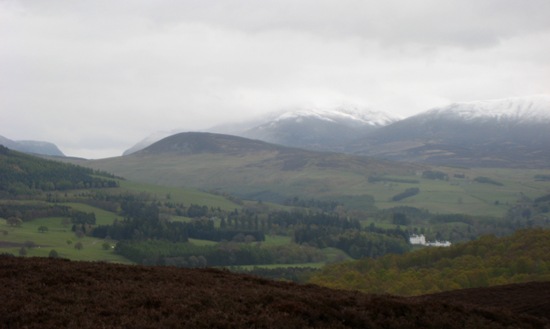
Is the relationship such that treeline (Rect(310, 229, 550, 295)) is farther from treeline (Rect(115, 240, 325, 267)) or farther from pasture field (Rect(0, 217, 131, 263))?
pasture field (Rect(0, 217, 131, 263))

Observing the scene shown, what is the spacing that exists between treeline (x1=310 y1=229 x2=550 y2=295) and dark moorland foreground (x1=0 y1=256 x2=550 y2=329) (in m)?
51.1

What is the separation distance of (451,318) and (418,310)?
1.50 m

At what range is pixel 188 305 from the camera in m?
26.1

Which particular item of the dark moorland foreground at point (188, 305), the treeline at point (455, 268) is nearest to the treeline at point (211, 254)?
the treeline at point (455, 268)

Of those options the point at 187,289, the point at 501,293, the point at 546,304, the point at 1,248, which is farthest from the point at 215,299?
the point at 1,248

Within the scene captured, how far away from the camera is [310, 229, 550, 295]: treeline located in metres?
85.9

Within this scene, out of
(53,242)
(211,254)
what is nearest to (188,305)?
(53,242)

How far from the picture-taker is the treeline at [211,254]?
155625mm

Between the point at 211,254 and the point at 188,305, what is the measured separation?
466 ft

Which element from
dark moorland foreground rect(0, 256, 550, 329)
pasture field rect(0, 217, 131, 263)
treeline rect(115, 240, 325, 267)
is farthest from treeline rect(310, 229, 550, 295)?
pasture field rect(0, 217, 131, 263)

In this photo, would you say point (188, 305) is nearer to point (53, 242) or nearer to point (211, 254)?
point (53, 242)

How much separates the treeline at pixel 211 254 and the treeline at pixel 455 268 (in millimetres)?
48166

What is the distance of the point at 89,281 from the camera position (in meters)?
30.5

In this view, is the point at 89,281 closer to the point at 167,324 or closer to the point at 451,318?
the point at 167,324
